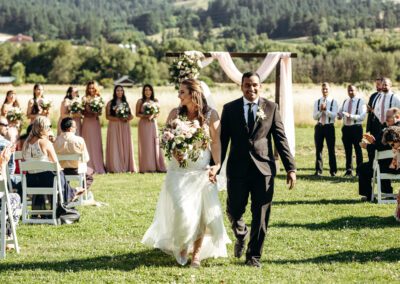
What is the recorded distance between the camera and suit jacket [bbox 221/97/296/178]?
8.45m

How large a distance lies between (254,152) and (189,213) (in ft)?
3.28

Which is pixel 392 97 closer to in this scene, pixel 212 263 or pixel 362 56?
pixel 212 263

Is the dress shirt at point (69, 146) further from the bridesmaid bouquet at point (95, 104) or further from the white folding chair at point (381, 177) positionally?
the white folding chair at point (381, 177)

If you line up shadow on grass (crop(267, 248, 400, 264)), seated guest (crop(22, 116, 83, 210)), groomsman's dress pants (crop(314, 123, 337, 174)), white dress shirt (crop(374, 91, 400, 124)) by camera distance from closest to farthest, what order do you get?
shadow on grass (crop(267, 248, 400, 264)), seated guest (crop(22, 116, 83, 210)), white dress shirt (crop(374, 91, 400, 124)), groomsman's dress pants (crop(314, 123, 337, 174))

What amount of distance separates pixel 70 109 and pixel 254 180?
420 inches

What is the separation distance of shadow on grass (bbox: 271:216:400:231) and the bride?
108 inches

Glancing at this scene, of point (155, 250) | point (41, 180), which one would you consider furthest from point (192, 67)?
point (155, 250)

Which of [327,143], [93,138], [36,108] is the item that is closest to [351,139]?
[327,143]

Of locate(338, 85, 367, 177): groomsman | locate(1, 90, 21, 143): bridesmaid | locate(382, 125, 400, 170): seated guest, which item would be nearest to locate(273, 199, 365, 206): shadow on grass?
locate(382, 125, 400, 170): seated guest

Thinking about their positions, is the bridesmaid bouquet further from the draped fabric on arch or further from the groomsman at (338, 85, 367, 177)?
the groomsman at (338, 85, 367, 177)

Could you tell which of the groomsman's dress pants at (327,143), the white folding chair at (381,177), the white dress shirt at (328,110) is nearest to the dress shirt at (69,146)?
the white folding chair at (381,177)

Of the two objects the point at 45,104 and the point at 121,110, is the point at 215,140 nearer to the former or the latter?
the point at 45,104

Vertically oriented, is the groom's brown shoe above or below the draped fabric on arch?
below

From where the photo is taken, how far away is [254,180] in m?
8.52
